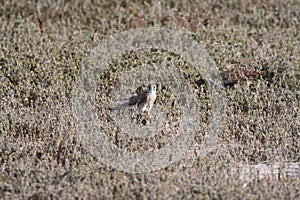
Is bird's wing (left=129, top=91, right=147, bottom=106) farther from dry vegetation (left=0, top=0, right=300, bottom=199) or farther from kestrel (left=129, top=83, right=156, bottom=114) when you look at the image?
dry vegetation (left=0, top=0, right=300, bottom=199)

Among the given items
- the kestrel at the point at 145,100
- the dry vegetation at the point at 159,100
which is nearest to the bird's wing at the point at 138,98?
the kestrel at the point at 145,100

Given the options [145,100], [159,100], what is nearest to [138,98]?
[145,100]

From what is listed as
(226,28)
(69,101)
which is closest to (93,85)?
(69,101)

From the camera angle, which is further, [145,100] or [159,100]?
[159,100]

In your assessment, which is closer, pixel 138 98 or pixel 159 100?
pixel 138 98

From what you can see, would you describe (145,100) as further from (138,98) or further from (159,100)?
(159,100)

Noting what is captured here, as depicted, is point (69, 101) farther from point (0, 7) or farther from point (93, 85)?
point (0, 7)
